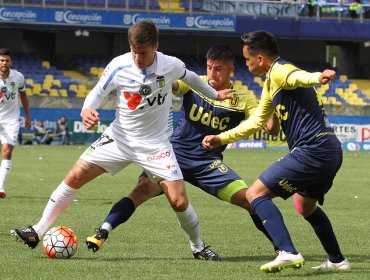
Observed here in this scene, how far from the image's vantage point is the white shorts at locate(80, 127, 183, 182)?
27.6 feet

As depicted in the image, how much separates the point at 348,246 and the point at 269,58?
2.90m

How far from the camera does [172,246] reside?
9625 millimetres

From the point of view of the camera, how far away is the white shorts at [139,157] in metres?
8.40

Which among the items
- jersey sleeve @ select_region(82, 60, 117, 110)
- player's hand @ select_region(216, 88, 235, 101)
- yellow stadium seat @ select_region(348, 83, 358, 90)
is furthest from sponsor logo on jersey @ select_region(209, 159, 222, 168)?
yellow stadium seat @ select_region(348, 83, 358, 90)

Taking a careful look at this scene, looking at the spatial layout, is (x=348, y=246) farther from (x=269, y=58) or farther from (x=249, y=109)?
(x=269, y=58)

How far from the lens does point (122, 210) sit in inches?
343

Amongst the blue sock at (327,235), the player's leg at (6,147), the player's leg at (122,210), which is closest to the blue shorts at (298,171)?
the blue sock at (327,235)

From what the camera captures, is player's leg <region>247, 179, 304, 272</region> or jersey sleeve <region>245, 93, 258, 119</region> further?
jersey sleeve <region>245, 93, 258, 119</region>

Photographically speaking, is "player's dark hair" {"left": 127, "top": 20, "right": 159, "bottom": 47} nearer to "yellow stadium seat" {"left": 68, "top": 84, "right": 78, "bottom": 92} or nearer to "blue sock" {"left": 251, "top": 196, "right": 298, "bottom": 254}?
"blue sock" {"left": 251, "top": 196, "right": 298, "bottom": 254}

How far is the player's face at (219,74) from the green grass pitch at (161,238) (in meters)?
1.67

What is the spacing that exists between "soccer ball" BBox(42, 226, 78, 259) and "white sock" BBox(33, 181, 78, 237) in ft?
0.52

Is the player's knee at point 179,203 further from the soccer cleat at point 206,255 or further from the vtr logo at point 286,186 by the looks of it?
the vtr logo at point 286,186

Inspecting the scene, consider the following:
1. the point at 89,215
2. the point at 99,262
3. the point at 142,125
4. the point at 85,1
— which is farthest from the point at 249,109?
the point at 85,1

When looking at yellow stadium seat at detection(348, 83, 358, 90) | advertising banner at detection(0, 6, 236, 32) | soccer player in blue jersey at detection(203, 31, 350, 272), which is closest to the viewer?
soccer player in blue jersey at detection(203, 31, 350, 272)
